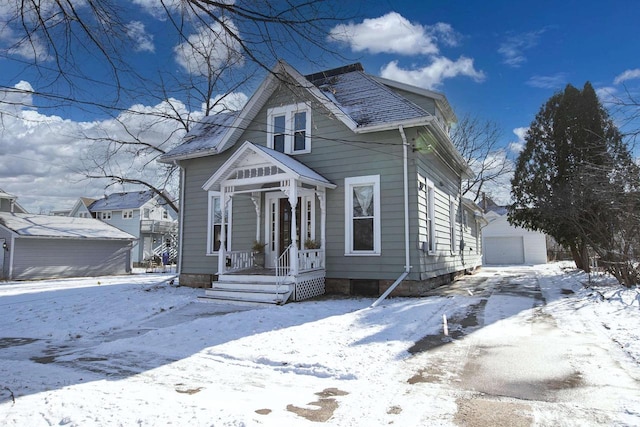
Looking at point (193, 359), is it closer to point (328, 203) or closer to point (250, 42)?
point (250, 42)

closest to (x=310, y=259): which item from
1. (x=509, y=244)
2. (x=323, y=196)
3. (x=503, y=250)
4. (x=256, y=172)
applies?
(x=323, y=196)

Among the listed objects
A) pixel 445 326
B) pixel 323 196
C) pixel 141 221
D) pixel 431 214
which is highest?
pixel 141 221

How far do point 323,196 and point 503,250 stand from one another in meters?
27.4

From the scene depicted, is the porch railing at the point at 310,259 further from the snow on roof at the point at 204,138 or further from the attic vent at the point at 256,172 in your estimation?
the snow on roof at the point at 204,138

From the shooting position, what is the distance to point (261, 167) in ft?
35.8

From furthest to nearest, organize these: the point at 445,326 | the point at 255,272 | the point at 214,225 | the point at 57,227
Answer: the point at 57,227 → the point at 214,225 → the point at 255,272 → the point at 445,326

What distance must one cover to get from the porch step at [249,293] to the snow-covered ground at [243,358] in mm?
427

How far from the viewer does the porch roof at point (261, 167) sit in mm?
10376

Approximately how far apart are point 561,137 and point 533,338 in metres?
13.5

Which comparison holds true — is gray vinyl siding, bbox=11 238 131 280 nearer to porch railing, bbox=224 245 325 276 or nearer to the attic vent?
porch railing, bbox=224 245 325 276

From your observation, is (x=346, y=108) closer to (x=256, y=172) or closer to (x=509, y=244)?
(x=256, y=172)

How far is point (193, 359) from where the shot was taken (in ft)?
18.4

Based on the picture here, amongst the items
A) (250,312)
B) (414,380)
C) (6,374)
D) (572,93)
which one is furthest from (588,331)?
(572,93)

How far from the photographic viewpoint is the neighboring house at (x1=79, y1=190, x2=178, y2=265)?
41906 millimetres
